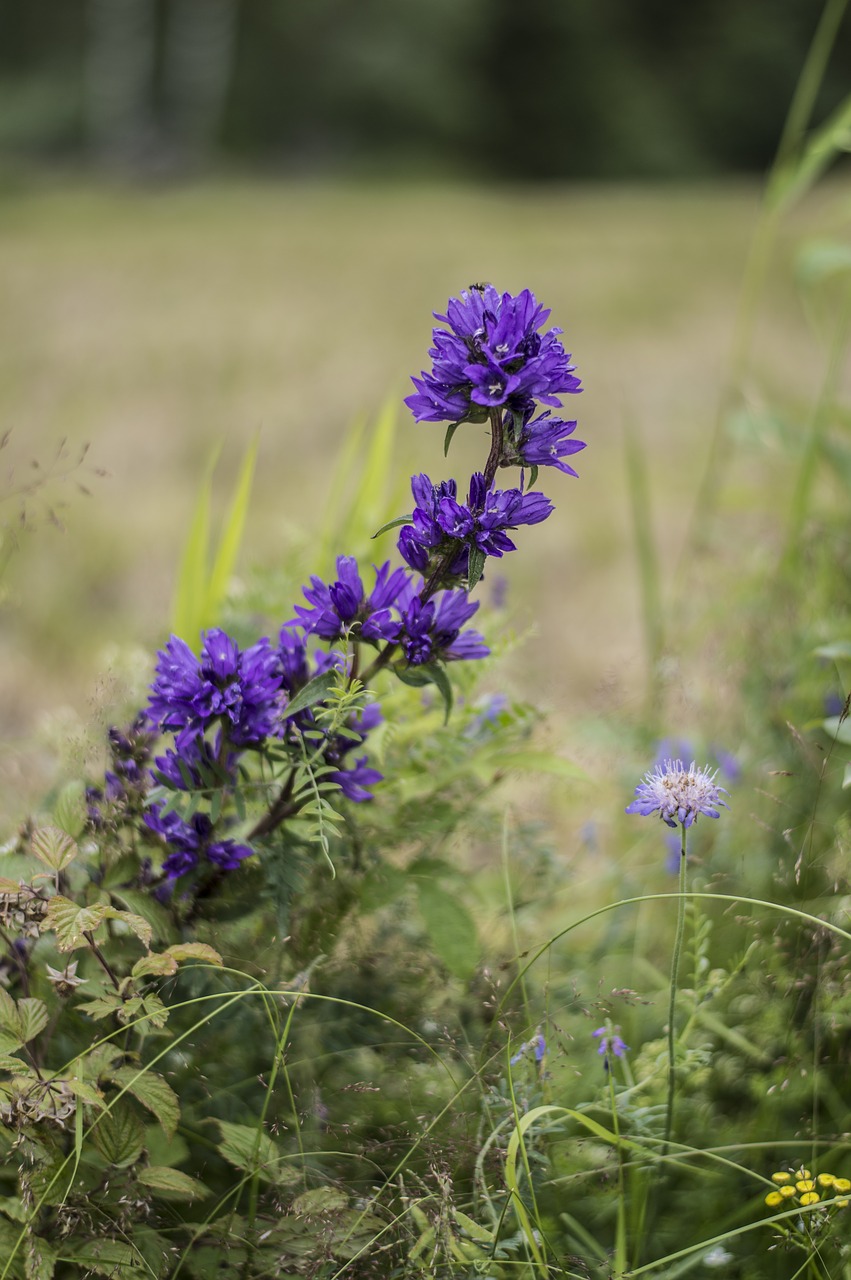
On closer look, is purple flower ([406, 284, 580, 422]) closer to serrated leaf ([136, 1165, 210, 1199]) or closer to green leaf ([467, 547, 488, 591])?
green leaf ([467, 547, 488, 591])

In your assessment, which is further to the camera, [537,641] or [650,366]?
[650,366]

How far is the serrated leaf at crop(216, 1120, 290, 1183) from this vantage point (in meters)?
1.00

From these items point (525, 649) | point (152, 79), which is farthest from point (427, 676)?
point (152, 79)

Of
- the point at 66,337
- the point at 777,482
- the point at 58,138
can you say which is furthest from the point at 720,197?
the point at 777,482

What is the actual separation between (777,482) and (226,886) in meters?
2.70

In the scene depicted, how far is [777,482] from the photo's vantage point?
3.45 meters

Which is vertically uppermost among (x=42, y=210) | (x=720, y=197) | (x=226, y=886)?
(x=720, y=197)

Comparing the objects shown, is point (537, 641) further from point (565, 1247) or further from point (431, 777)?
point (565, 1247)

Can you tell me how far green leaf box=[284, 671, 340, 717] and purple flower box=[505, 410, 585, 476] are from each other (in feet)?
0.90

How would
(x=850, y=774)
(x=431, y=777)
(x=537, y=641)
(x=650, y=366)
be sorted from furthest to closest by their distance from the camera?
(x=650, y=366) < (x=537, y=641) < (x=431, y=777) < (x=850, y=774)

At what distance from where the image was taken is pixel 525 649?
3074 millimetres

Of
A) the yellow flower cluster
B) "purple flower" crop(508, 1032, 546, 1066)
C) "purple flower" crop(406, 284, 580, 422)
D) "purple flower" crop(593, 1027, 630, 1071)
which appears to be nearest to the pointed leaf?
"purple flower" crop(508, 1032, 546, 1066)

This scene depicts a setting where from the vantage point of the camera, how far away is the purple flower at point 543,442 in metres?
1.02

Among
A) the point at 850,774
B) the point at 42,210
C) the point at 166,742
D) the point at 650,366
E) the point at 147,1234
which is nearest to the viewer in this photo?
the point at 147,1234
